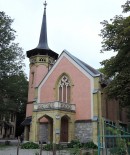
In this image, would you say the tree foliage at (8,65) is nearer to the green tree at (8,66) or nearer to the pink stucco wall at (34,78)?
the green tree at (8,66)

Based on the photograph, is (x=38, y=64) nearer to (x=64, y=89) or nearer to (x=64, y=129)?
(x=64, y=89)

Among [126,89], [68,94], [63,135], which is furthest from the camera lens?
[68,94]

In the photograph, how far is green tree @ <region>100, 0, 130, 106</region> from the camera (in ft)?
66.9

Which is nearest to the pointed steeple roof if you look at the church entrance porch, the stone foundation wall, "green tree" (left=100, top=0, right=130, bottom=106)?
the church entrance porch

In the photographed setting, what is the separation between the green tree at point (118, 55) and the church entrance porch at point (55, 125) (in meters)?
8.14

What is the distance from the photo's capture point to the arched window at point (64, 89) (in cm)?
3369

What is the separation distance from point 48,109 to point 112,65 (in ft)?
35.5

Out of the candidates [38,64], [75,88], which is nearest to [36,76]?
[38,64]

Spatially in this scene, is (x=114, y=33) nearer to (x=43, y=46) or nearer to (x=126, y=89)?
(x=126, y=89)

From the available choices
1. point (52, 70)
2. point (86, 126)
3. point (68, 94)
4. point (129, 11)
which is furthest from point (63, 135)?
point (129, 11)

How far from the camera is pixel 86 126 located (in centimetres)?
3031

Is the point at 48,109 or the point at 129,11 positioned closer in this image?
the point at 129,11

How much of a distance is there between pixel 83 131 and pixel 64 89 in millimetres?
6525

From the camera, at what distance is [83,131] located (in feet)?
99.2
